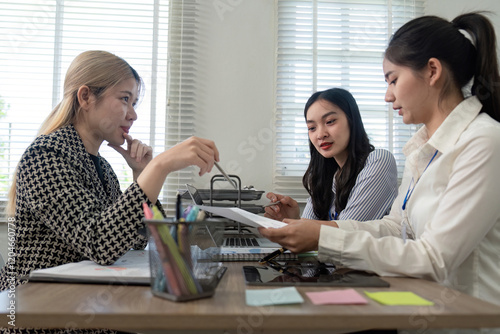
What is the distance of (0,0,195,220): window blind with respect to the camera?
247 cm

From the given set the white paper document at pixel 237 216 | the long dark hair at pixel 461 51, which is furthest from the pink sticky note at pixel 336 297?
the long dark hair at pixel 461 51

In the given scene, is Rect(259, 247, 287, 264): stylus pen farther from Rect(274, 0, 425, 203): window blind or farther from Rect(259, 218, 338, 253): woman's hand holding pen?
Rect(274, 0, 425, 203): window blind

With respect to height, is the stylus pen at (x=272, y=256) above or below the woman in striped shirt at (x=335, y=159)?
below

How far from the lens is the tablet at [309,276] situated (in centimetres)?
78

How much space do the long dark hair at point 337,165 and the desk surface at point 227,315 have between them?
1.20m

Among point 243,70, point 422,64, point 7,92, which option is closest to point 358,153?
point 422,64

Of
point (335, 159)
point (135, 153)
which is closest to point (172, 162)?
point (135, 153)

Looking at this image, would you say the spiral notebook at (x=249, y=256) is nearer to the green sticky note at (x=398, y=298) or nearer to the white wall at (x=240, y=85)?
the green sticky note at (x=398, y=298)

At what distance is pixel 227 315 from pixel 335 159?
1554 millimetres

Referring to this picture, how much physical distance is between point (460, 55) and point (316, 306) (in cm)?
87

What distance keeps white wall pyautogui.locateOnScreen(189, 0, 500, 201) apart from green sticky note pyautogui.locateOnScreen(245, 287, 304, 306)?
179cm

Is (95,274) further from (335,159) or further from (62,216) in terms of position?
(335,159)

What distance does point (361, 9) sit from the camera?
2660 mm

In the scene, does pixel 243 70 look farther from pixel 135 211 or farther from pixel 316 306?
pixel 316 306
